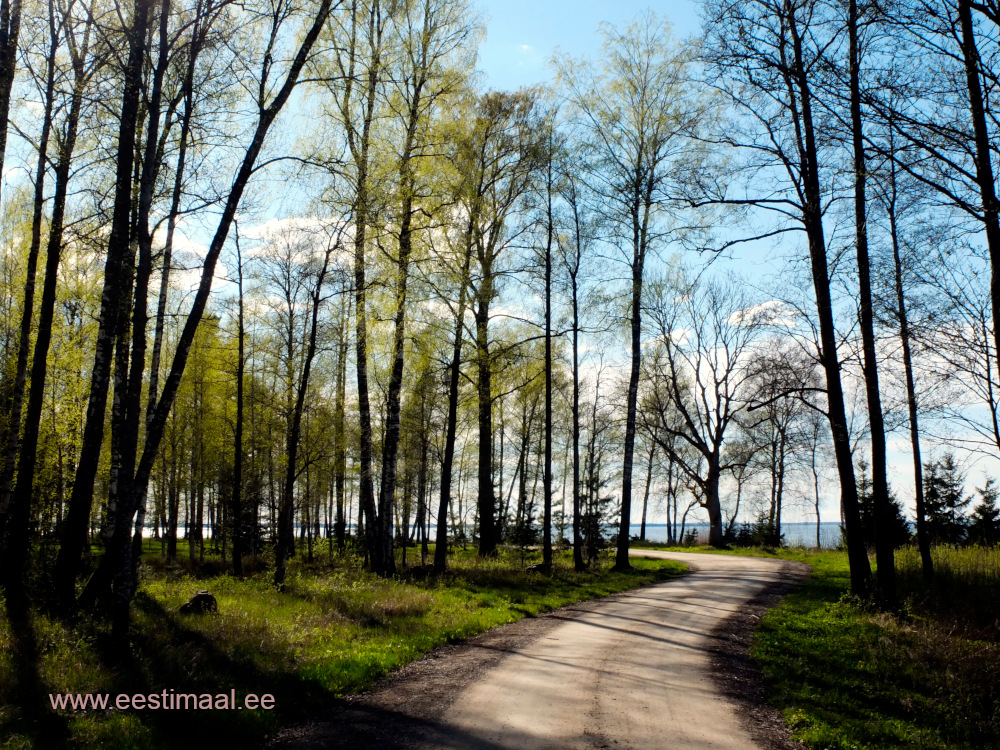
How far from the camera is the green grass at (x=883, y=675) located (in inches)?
237

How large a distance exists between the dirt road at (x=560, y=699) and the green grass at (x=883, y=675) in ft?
2.86

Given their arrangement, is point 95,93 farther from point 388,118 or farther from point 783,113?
point 783,113

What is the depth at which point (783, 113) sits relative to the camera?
12.5 m

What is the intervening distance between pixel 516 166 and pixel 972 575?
15259 mm

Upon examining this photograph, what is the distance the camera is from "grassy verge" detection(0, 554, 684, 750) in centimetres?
551

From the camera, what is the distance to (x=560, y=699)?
6613 mm

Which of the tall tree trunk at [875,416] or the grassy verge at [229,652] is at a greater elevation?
the tall tree trunk at [875,416]

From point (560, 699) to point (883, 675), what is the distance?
4.51m

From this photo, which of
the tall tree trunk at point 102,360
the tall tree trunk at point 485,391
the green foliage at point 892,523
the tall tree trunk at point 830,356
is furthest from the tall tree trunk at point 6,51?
the green foliage at point 892,523

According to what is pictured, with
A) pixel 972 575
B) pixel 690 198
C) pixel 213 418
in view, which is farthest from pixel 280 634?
pixel 213 418

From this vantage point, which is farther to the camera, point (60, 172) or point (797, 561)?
point (797, 561)

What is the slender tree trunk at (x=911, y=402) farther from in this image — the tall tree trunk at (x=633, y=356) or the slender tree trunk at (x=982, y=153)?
the tall tree trunk at (x=633, y=356)

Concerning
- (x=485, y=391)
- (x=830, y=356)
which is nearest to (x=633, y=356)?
(x=485, y=391)

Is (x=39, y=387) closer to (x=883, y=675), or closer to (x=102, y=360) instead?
(x=102, y=360)
